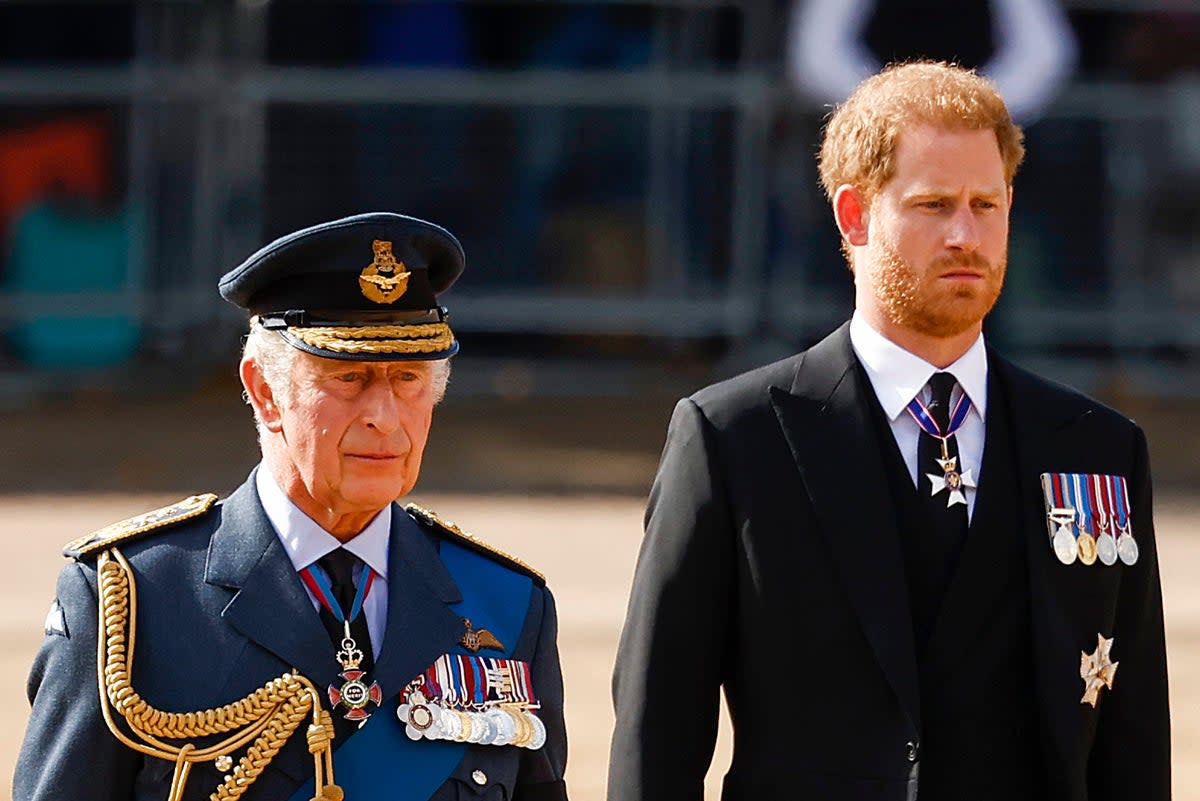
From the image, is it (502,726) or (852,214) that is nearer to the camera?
(502,726)

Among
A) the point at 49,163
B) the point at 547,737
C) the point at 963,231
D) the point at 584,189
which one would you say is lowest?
the point at 547,737

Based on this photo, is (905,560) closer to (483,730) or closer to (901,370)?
(901,370)

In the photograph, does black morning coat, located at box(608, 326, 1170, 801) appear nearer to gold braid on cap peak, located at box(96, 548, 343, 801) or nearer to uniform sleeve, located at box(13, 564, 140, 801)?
gold braid on cap peak, located at box(96, 548, 343, 801)

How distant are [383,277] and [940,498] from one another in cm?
91

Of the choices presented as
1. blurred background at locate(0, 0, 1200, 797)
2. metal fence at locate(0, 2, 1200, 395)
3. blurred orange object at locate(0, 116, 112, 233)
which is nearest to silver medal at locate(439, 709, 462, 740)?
blurred background at locate(0, 0, 1200, 797)

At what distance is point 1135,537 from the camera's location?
10.7 ft

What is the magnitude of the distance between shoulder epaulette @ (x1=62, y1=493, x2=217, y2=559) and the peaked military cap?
0.27 meters

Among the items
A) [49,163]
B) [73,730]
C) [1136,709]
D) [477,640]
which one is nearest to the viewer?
[73,730]

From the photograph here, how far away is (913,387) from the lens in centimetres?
322

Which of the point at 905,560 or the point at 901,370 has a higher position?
the point at 901,370

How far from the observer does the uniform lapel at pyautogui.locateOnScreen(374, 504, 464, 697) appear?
2.72 meters

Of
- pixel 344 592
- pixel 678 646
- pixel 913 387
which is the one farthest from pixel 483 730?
pixel 913 387

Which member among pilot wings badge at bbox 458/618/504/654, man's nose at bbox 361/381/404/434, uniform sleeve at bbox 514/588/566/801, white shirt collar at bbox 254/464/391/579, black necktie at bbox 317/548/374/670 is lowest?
uniform sleeve at bbox 514/588/566/801

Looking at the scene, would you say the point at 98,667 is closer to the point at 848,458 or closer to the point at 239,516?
the point at 239,516
